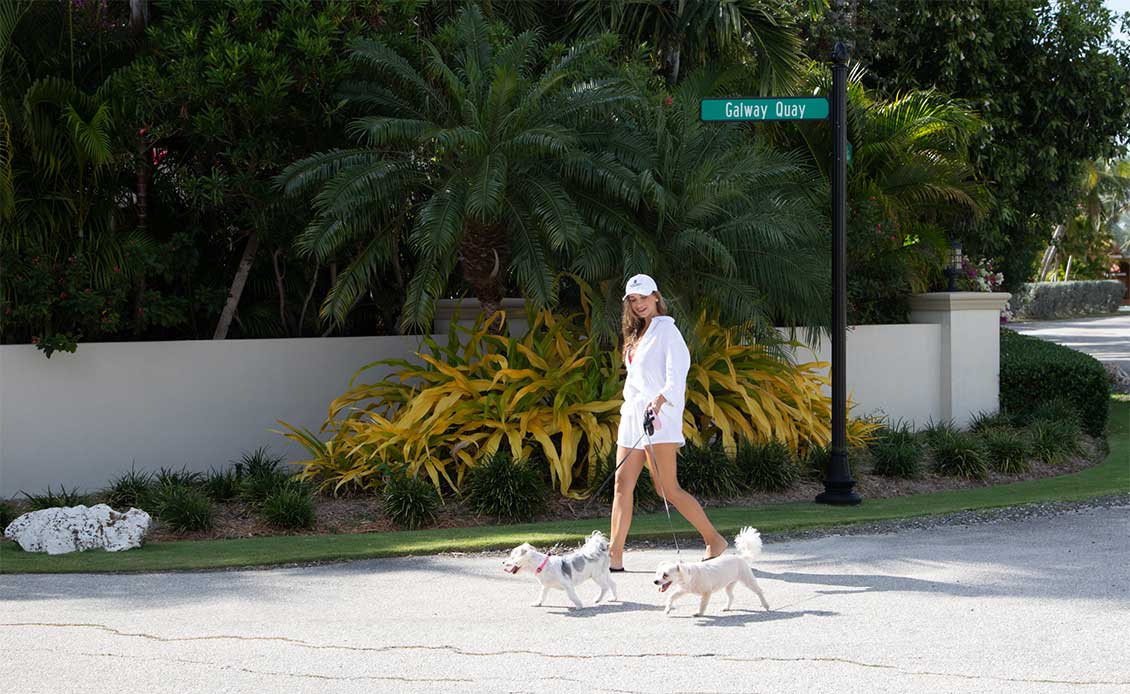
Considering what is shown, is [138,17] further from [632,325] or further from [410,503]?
[632,325]

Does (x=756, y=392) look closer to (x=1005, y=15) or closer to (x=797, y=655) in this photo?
(x=797, y=655)


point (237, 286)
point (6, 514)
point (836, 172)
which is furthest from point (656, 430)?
point (237, 286)

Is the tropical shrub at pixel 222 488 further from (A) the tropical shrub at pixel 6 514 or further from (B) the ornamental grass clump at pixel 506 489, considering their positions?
(B) the ornamental grass clump at pixel 506 489

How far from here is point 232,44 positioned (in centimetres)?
1123

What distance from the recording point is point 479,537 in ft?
29.8

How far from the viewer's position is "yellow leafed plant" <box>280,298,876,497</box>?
36.5ft

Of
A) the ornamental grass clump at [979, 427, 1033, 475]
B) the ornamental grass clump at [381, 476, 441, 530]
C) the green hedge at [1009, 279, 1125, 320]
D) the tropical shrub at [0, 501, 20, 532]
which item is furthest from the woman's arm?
the green hedge at [1009, 279, 1125, 320]

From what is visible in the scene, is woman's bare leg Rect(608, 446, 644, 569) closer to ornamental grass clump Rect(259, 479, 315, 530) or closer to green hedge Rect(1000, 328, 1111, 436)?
ornamental grass clump Rect(259, 479, 315, 530)

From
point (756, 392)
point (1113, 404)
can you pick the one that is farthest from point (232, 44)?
point (1113, 404)

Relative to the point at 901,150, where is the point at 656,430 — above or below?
below

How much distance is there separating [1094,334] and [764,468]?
3274cm

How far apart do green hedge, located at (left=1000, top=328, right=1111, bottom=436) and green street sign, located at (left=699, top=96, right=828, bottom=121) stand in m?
7.48

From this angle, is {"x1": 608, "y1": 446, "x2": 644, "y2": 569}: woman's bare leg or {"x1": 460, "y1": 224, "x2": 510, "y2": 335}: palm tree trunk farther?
{"x1": 460, "y1": 224, "x2": 510, "y2": 335}: palm tree trunk

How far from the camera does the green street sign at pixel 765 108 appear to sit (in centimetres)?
1007
